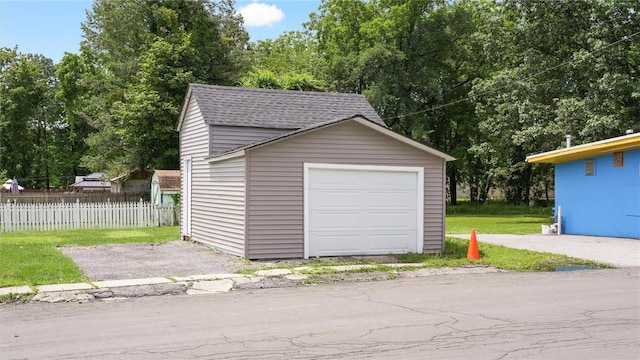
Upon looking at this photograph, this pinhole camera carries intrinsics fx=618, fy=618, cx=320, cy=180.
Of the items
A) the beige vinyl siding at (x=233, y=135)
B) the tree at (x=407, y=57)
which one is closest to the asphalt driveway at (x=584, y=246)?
the beige vinyl siding at (x=233, y=135)

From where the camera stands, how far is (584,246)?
1758cm

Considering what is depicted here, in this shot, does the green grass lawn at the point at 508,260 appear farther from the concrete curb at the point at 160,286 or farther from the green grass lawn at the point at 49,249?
the green grass lawn at the point at 49,249

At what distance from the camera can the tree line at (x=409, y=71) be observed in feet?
94.7

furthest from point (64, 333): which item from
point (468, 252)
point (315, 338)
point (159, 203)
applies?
point (159, 203)

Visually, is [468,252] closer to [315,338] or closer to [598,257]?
[598,257]

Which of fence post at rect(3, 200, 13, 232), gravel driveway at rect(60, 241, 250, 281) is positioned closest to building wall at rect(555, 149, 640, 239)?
gravel driveway at rect(60, 241, 250, 281)

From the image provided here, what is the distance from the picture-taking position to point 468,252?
14.6 m

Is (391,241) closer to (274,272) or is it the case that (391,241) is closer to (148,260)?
(274,272)

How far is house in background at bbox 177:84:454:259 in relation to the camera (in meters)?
13.7

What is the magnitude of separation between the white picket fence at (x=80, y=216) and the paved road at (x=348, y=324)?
16.1 m

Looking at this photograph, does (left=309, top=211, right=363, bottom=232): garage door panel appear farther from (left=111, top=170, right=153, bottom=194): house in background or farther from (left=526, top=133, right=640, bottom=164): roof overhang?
(left=111, top=170, right=153, bottom=194): house in background

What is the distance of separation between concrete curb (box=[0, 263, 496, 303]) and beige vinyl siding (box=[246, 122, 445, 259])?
1.70 m

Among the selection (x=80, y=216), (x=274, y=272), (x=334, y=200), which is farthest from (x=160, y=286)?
(x=80, y=216)

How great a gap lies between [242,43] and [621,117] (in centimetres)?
2295
